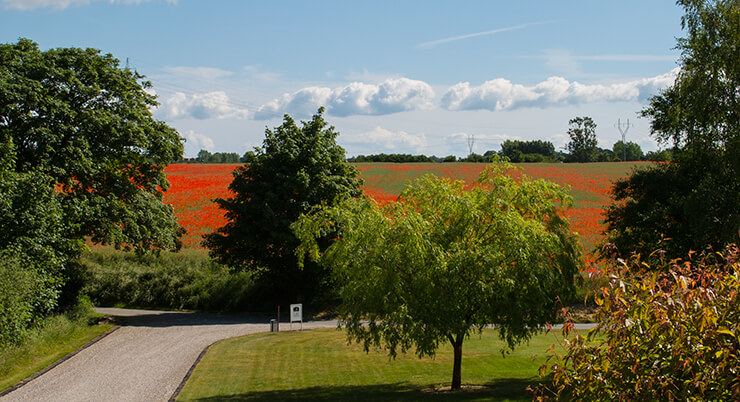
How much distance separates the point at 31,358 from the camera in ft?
74.2

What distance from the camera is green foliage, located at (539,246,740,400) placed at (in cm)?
547

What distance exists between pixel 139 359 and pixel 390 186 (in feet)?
143

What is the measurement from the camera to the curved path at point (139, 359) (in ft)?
61.1

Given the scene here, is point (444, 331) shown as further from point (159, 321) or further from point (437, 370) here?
point (159, 321)

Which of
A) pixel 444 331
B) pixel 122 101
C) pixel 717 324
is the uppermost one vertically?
pixel 122 101

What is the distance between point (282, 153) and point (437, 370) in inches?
750

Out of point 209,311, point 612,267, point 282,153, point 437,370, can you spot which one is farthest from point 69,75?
point 612,267

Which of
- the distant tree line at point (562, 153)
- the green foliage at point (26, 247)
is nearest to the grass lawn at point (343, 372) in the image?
the green foliage at point (26, 247)

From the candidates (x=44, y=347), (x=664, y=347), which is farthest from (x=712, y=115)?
(x=44, y=347)

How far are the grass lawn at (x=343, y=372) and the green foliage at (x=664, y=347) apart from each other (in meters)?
8.61

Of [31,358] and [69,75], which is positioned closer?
[31,358]

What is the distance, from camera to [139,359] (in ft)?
77.0

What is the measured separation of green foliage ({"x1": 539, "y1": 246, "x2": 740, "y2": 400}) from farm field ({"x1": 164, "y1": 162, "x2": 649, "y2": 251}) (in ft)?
103

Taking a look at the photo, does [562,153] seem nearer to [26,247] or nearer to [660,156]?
[660,156]
